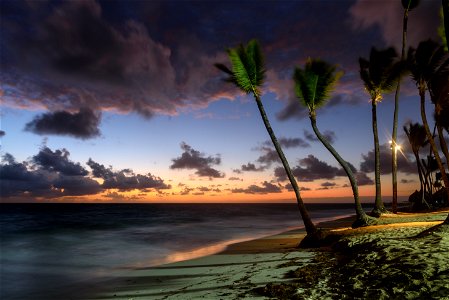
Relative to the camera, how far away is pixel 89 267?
15.0 meters

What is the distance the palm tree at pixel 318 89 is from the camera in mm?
15422

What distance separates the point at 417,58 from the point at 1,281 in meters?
21.7

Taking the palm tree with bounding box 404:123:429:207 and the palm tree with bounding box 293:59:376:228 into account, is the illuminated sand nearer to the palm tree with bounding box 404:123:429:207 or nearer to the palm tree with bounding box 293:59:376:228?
the palm tree with bounding box 293:59:376:228

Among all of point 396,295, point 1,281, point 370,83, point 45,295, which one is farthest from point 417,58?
point 1,281

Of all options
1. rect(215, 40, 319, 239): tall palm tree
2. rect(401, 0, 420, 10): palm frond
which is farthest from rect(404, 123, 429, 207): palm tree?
rect(215, 40, 319, 239): tall palm tree

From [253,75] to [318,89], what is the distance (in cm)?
333

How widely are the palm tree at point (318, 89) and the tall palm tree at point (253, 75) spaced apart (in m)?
2.04

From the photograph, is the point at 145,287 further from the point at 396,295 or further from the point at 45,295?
the point at 396,295

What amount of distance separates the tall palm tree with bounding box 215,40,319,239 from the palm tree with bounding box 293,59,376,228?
204 centimetres

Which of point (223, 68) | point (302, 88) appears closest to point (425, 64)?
point (302, 88)

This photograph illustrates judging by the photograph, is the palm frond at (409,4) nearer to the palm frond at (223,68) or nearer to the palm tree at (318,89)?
the palm tree at (318,89)

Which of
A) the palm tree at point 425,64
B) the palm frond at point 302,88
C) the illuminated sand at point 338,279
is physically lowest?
the illuminated sand at point 338,279

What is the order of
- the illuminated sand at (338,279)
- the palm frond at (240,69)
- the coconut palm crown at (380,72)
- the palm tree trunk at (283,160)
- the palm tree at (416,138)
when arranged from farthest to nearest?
the palm tree at (416,138) < the coconut palm crown at (380,72) < the palm frond at (240,69) < the palm tree trunk at (283,160) < the illuminated sand at (338,279)

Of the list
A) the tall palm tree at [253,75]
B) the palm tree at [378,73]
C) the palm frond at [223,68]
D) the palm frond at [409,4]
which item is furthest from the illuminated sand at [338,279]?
the palm frond at [409,4]
